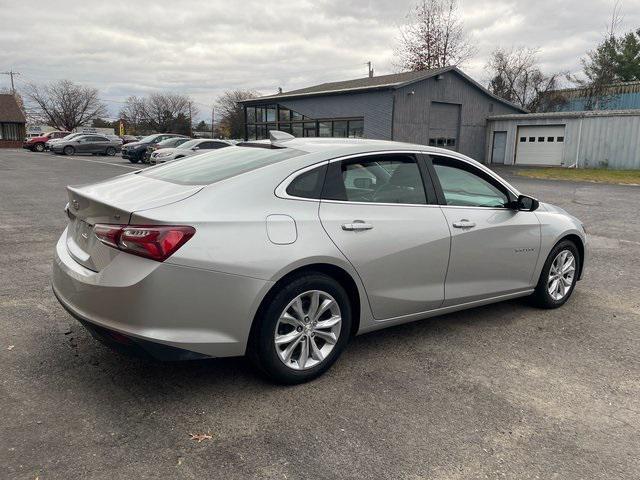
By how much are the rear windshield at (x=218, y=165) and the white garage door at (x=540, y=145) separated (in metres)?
29.2

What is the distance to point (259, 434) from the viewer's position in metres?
2.83

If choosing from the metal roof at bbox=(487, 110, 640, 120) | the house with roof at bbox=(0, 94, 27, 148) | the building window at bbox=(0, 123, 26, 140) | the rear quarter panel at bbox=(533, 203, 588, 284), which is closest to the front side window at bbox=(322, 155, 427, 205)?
the rear quarter panel at bbox=(533, 203, 588, 284)

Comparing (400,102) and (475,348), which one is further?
(400,102)

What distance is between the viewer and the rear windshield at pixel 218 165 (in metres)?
3.46

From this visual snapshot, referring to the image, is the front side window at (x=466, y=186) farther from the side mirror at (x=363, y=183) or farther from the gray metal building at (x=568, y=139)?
the gray metal building at (x=568, y=139)

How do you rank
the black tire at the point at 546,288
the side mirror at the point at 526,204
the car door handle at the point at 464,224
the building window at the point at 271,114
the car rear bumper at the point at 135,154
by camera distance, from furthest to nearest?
the building window at the point at 271,114 < the car rear bumper at the point at 135,154 < the black tire at the point at 546,288 < the side mirror at the point at 526,204 < the car door handle at the point at 464,224

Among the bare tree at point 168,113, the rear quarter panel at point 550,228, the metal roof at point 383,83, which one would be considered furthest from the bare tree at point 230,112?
the rear quarter panel at point 550,228

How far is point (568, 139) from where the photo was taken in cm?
2875

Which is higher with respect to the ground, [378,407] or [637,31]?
[637,31]

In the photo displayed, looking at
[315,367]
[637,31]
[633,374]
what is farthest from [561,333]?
[637,31]

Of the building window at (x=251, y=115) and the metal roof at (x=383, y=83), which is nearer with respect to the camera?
the metal roof at (x=383, y=83)

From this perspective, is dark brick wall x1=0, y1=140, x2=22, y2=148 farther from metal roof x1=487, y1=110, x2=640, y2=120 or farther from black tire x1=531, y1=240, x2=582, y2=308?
black tire x1=531, y1=240, x2=582, y2=308

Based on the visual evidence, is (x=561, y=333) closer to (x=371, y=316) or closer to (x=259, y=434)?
(x=371, y=316)

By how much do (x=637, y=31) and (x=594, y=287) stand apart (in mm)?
51236
